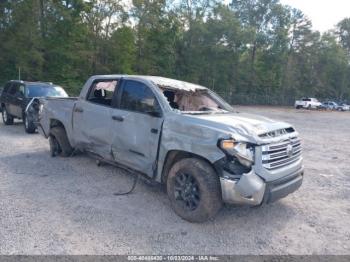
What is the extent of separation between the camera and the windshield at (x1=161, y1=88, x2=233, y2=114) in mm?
5004

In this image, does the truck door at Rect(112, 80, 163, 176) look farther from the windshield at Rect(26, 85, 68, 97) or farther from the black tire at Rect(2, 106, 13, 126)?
the black tire at Rect(2, 106, 13, 126)

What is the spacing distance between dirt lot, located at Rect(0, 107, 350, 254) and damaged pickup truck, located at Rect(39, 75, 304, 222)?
41 centimetres

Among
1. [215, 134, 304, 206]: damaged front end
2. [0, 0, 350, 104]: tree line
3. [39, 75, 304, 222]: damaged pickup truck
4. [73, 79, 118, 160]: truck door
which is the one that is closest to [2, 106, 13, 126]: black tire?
[73, 79, 118, 160]: truck door

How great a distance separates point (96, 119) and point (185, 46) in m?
Result: 43.8

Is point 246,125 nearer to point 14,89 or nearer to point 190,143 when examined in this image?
point 190,143

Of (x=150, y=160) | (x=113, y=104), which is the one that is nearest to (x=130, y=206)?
(x=150, y=160)

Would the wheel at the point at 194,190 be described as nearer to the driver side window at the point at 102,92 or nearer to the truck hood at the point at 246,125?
the truck hood at the point at 246,125

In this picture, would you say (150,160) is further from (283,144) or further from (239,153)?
(283,144)

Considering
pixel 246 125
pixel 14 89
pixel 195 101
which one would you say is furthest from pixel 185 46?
pixel 246 125

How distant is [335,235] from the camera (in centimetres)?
397

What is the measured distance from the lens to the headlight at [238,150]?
375 cm

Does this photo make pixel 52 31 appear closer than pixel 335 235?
No

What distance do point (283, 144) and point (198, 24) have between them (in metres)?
45.4

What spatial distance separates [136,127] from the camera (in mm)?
4844
